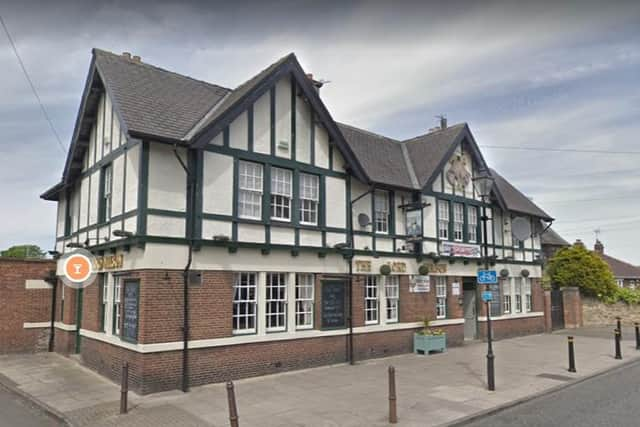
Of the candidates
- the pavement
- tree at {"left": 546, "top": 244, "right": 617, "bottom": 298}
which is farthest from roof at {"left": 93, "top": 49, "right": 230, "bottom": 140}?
tree at {"left": 546, "top": 244, "right": 617, "bottom": 298}

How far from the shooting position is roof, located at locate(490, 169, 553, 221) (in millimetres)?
24514

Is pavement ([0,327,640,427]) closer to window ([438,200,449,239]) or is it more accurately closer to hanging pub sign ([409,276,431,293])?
hanging pub sign ([409,276,431,293])

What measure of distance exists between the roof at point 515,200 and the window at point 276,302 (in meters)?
13.3

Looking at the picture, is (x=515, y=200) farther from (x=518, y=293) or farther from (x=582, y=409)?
(x=582, y=409)

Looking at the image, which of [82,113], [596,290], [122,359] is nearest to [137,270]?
[122,359]

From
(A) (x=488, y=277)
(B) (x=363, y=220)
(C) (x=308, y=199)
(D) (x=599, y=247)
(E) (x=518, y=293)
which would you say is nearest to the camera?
(A) (x=488, y=277)

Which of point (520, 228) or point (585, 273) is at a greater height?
point (520, 228)

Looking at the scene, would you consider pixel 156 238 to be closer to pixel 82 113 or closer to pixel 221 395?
pixel 221 395

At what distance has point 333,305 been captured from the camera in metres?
15.8

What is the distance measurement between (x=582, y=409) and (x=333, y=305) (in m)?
7.45

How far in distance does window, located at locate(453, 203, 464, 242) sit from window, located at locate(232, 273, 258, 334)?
33.1 ft

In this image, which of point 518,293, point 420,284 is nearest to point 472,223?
point 420,284

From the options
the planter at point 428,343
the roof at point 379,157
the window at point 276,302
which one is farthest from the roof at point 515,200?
the window at point 276,302

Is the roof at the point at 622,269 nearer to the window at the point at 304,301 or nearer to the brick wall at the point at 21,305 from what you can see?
the window at the point at 304,301
